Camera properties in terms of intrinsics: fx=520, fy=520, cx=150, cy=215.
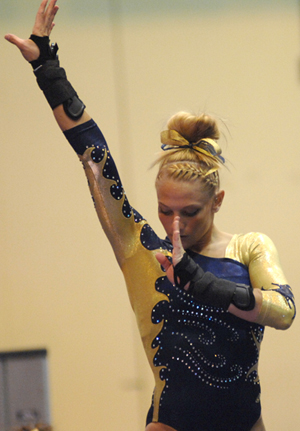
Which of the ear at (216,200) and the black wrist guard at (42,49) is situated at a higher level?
the black wrist guard at (42,49)

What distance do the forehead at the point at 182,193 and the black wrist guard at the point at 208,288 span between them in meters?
0.17

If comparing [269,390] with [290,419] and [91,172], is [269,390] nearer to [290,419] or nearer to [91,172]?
[290,419]

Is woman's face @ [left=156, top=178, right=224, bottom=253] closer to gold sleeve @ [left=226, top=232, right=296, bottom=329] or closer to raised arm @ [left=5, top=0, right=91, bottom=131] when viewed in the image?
gold sleeve @ [left=226, top=232, right=296, bottom=329]

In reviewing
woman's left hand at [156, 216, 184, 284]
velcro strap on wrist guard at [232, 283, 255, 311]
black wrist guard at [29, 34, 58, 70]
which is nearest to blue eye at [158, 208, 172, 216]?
woman's left hand at [156, 216, 184, 284]

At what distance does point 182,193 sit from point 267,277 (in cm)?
24

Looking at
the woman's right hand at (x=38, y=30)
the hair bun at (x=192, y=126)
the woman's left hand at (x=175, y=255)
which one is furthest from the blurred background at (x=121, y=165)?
the woman's left hand at (x=175, y=255)

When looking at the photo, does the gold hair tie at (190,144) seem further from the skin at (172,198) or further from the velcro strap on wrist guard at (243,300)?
the velcro strap on wrist guard at (243,300)

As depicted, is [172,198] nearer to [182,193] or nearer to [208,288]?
[182,193]

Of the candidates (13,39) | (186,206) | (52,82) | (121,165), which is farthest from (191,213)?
(121,165)

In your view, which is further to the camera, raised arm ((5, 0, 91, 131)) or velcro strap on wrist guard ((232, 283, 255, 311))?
raised arm ((5, 0, 91, 131))

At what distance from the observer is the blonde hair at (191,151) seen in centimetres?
107

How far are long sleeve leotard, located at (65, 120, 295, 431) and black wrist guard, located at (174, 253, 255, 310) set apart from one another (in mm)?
117

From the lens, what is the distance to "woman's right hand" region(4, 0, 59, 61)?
104cm

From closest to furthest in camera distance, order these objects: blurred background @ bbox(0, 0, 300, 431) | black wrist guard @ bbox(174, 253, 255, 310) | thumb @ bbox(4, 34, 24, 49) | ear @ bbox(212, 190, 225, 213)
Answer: black wrist guard @ bbox(174, 253, 255, 310), thumb @ bbox(4, 34, 24, 49), ear @ bbox(212, 190, 225, 213), blurred background @ bbox(0, 0, 300, 431)
